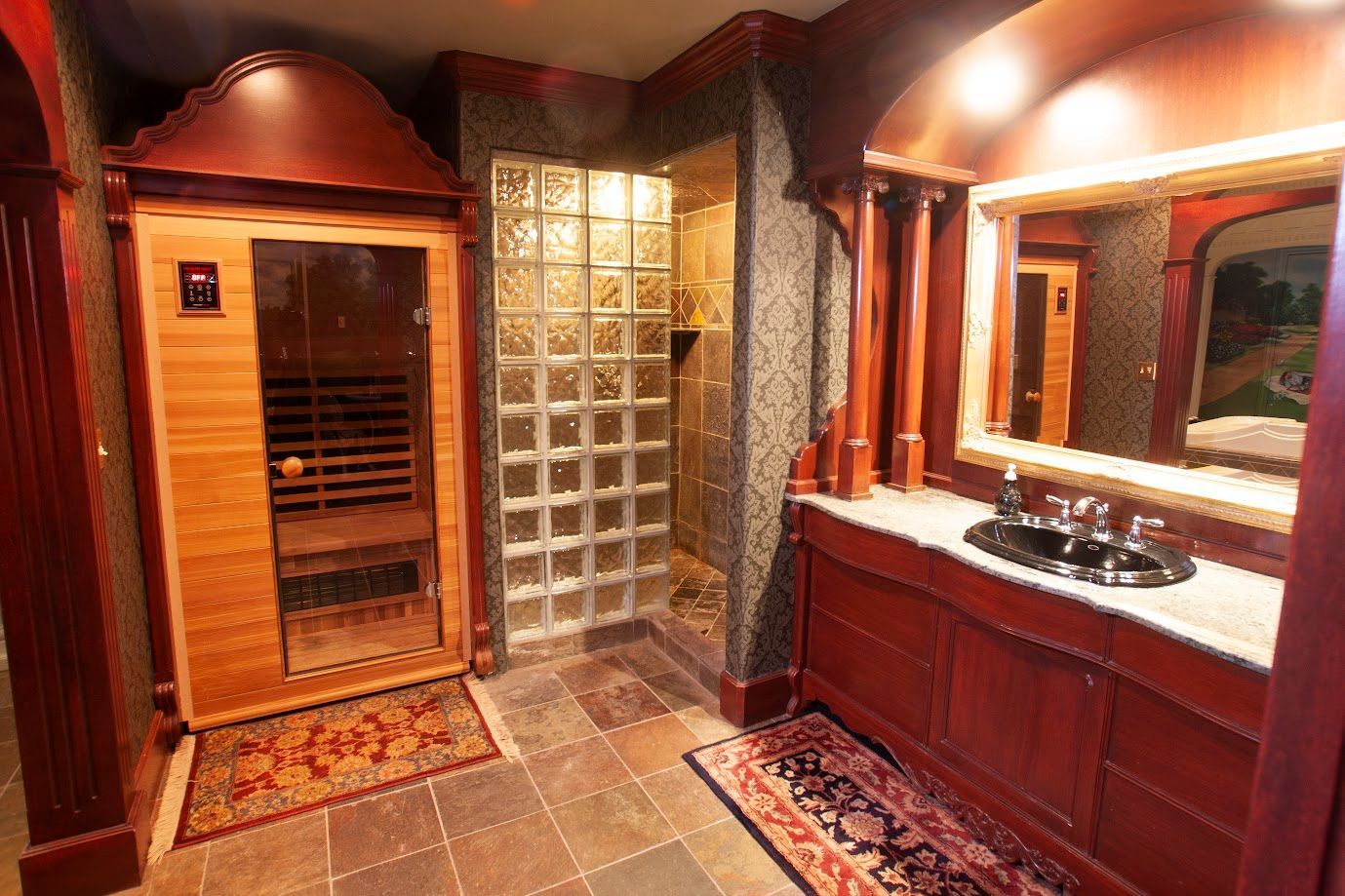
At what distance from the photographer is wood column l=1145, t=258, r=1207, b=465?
2078mm

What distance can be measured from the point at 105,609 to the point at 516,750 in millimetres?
1348

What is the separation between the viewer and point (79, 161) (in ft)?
6.94

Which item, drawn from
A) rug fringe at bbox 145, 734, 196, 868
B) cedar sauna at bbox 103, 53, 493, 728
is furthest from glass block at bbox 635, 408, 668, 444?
rug fringe at bbox 145, 734, 196, 868

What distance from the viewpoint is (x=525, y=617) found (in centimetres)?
334

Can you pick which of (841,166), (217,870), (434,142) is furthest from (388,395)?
(841,166)

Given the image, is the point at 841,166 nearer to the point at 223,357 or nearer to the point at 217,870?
the point at 223,357

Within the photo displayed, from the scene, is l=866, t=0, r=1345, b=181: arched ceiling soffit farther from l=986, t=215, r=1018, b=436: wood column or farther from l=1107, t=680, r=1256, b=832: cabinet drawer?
l=1107, t=680, r=1256, b=832: cabinet drawer

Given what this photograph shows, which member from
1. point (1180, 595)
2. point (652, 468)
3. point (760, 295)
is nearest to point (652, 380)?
point (652, 468)

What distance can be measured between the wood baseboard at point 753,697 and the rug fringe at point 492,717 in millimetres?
800

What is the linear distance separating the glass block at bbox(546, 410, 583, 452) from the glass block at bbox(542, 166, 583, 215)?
871mm

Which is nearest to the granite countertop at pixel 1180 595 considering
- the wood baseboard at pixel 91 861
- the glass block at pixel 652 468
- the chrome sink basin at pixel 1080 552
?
the chrome sink basin at pixel 1080 552

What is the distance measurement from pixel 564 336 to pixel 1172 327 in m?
2.20

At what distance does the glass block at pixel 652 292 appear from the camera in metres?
3.36

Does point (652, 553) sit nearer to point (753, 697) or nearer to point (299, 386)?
point (753, 697)
